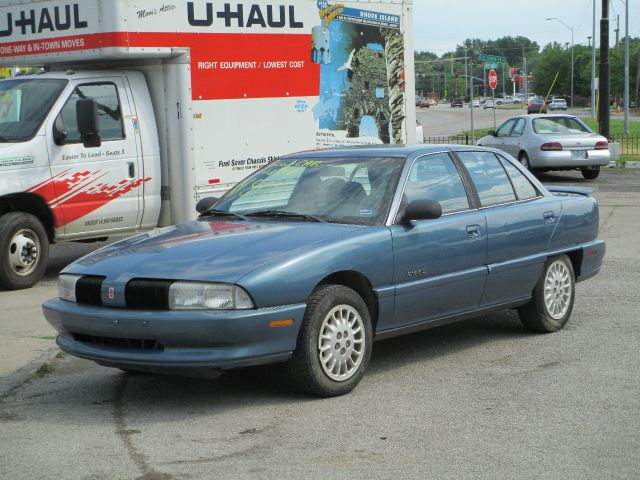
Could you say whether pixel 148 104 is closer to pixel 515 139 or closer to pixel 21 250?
pixel 21 250

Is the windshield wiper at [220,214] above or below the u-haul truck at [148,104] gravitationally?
below

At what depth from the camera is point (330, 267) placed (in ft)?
21.2

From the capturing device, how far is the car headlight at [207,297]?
602 cm

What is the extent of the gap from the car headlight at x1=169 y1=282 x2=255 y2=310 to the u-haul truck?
5.25 m

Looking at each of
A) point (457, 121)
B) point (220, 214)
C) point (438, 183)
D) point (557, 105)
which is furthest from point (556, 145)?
point (557, 105)

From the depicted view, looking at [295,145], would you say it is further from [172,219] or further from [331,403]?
[331,403]

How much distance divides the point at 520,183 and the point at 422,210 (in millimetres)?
1675

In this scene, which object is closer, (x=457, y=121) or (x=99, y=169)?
(x=99, y=169)

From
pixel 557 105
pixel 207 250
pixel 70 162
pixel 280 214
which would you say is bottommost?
pixel 207 250

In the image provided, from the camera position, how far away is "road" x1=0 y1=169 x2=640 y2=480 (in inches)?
207

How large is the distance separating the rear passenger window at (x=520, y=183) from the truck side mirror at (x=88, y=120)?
4457mm

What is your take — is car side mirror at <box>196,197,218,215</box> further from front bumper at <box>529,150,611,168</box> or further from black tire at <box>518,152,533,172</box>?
black tire at <box>518,152,533,172</box>

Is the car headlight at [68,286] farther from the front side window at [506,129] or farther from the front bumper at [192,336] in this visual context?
the front side window at [506,129]

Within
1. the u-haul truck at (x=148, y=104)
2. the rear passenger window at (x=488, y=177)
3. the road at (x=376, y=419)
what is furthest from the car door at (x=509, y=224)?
the u-haul truck at (x=148, y=104)
